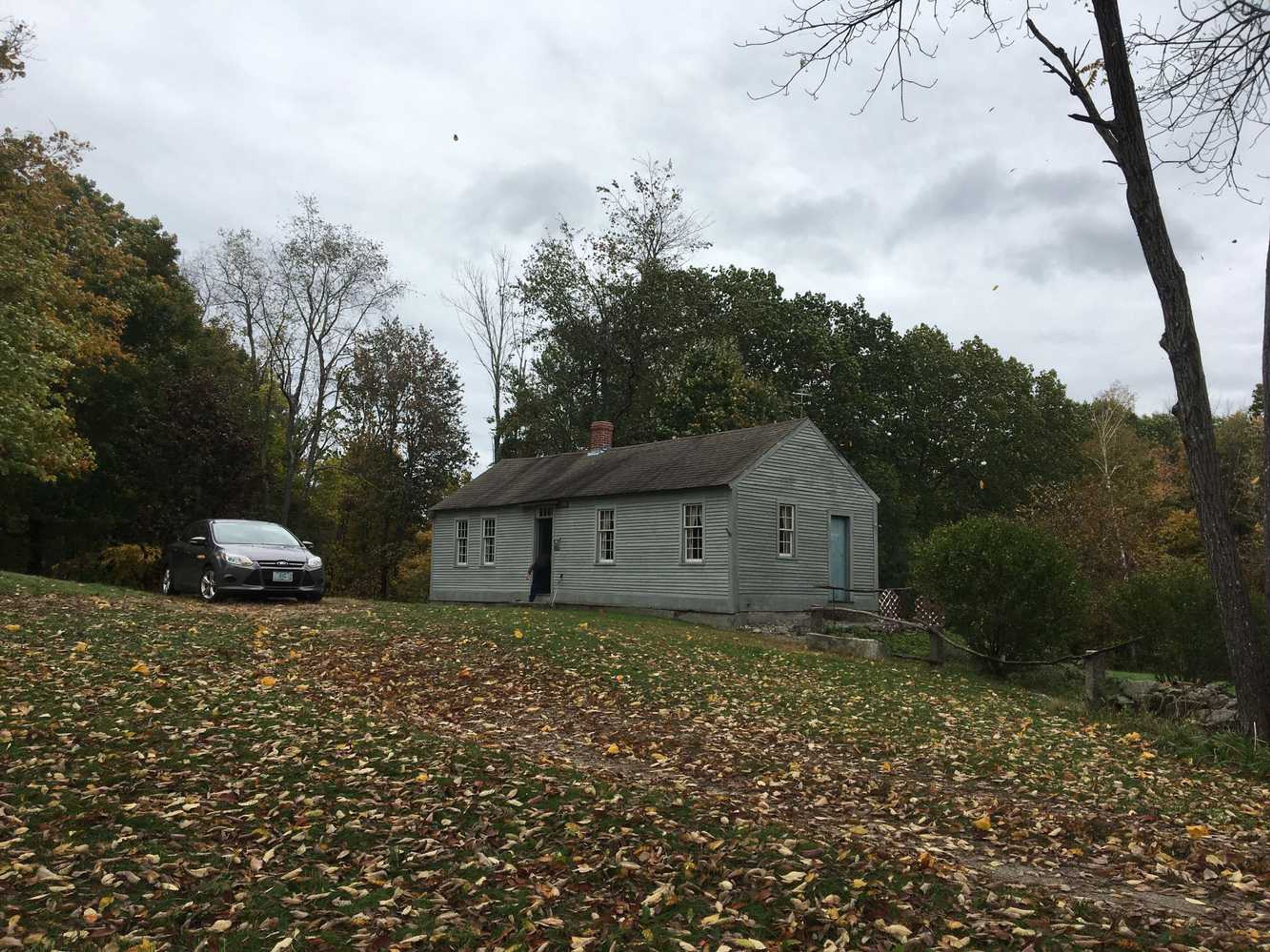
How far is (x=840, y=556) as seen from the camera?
24609 millimetres

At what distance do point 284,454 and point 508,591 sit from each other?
2087 centimetres

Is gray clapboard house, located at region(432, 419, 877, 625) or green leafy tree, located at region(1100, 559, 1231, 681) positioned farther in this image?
gray clapboard house, located at region(432, 419, 877, 625)

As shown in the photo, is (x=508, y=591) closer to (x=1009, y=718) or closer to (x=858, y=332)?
(x=1009, y=718)

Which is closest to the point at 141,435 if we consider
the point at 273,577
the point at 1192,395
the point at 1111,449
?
the point at 273,577

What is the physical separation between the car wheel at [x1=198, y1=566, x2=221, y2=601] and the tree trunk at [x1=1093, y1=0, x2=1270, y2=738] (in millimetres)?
16073

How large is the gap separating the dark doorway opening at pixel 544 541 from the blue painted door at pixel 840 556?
27.2 feet

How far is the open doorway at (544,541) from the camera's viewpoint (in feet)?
87.2

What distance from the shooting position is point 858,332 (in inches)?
1660

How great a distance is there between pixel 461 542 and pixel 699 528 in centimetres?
1079

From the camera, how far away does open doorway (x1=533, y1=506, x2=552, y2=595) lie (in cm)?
2659

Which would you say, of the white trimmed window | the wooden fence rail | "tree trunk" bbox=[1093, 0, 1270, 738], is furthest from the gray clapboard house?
"tree trunk" bbox=[1093, 0, 1270, 738]

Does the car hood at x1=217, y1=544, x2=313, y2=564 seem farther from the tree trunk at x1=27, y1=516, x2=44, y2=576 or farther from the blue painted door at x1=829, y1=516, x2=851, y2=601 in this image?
the tree trunk at x1=27, y1=516, x2=44, y2=576

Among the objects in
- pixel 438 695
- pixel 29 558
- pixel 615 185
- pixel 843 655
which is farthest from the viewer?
pixel 615 185

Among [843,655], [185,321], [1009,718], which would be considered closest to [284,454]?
[185,321]
